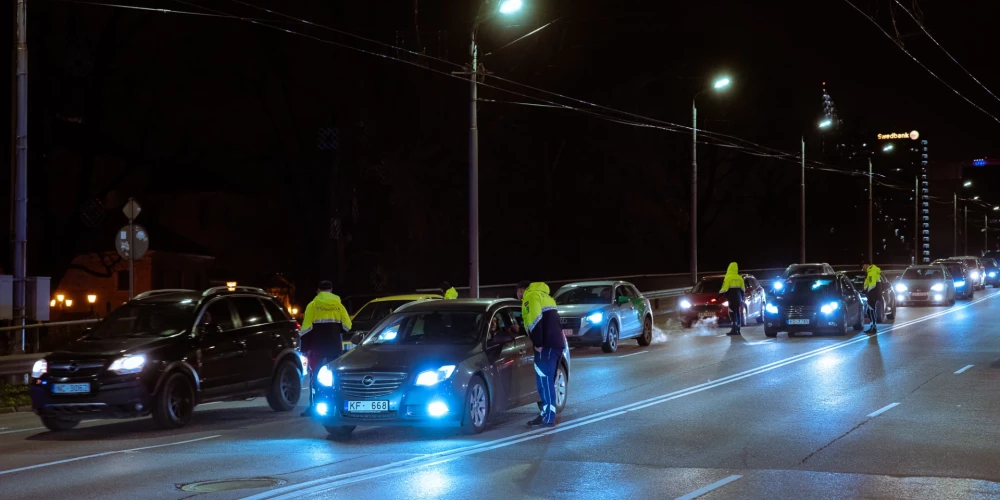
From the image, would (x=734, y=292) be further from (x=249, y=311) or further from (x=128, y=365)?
(x=128, y=365)

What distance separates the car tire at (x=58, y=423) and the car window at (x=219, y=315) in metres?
1.96

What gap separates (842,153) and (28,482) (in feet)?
278

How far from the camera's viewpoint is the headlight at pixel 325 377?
12.1m

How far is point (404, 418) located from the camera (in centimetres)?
1167

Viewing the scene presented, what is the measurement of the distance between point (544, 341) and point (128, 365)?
4.80 meters

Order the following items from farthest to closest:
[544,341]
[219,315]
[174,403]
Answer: [219,315] < [174,403] < [544,341]

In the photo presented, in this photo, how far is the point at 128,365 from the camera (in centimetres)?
1323

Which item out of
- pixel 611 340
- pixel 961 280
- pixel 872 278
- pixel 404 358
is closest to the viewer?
pixel 404 358

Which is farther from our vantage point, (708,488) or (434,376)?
(434,376)

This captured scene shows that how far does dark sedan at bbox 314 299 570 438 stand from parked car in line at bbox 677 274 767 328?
64.3ft

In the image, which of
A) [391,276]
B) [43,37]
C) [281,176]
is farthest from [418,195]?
[43,37]

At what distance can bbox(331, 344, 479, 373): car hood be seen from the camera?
11.9m

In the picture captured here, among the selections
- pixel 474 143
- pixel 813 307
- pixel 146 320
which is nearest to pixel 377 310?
pixel 474 143

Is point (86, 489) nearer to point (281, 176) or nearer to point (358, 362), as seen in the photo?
point (358, 362)
